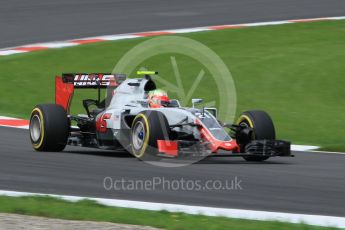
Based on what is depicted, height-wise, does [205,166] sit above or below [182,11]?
below

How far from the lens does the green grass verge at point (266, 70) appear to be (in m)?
17.3

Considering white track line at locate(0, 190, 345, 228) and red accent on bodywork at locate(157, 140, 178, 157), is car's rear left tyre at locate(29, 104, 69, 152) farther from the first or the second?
white track line at locate(0, 190, 345, 228)

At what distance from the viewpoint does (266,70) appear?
2058 cm

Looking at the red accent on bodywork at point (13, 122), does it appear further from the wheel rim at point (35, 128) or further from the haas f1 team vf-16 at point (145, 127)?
the wheel rim at point (35, 128)

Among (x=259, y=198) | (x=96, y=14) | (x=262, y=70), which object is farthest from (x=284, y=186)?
(x=96, y=14)

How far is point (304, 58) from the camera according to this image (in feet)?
70.9

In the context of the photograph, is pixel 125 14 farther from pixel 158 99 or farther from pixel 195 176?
pixel 195 176

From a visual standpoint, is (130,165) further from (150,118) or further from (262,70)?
(262,70)

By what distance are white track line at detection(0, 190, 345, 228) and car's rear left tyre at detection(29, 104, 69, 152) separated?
11.8 feet

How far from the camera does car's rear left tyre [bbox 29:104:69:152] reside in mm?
13367

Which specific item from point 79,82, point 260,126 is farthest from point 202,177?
point 79,82

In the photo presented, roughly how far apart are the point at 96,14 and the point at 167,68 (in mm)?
6817

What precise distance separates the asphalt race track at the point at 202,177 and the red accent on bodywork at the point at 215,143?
0.22m

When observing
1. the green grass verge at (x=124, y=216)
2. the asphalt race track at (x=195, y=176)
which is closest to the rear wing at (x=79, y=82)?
the asphalt race track at (x=195, y=176)
